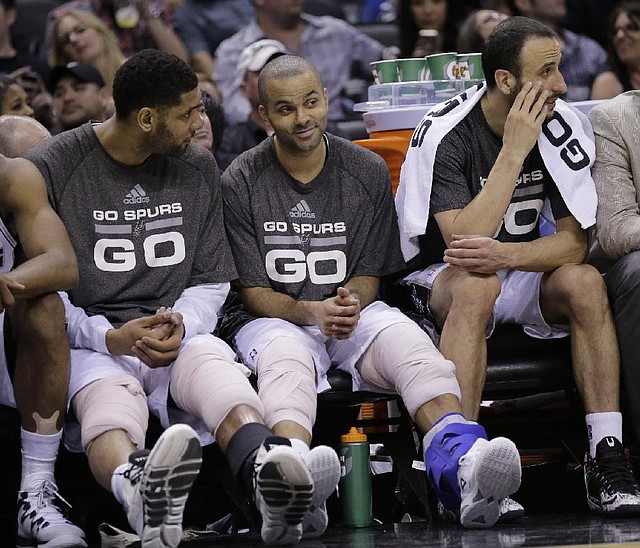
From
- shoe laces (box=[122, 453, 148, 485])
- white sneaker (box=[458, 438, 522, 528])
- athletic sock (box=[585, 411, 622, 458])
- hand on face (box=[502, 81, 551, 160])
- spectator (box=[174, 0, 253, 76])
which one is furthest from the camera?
spectator (box=[174, 0, 253, 76])

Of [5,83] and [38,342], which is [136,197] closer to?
[38,342]

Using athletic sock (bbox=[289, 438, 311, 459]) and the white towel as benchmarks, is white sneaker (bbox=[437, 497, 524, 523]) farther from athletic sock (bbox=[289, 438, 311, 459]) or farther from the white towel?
the white towel

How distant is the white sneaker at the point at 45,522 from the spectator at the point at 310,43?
3236 millimetres

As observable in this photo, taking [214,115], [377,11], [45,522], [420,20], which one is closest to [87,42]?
[214,115]

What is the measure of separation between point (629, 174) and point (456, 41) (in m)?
2.70

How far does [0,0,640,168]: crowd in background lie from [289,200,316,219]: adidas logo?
1516mm

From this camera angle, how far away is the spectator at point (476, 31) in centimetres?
593

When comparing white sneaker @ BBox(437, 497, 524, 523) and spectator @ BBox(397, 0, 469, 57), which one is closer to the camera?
white sneaker @ BBox(437, 497, 524, 523)

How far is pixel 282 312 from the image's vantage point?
3.76 metres

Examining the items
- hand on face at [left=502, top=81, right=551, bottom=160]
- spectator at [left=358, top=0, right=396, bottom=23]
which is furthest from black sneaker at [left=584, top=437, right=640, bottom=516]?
spectator at [left=358, top=0, right=396, bottom=23]

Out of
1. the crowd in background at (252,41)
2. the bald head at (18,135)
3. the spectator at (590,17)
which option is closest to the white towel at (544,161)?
the bald head at (18,135)

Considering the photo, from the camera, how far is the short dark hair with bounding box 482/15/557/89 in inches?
149

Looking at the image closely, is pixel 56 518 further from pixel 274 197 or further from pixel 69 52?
pixel 69 52

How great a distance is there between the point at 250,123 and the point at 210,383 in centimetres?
235
